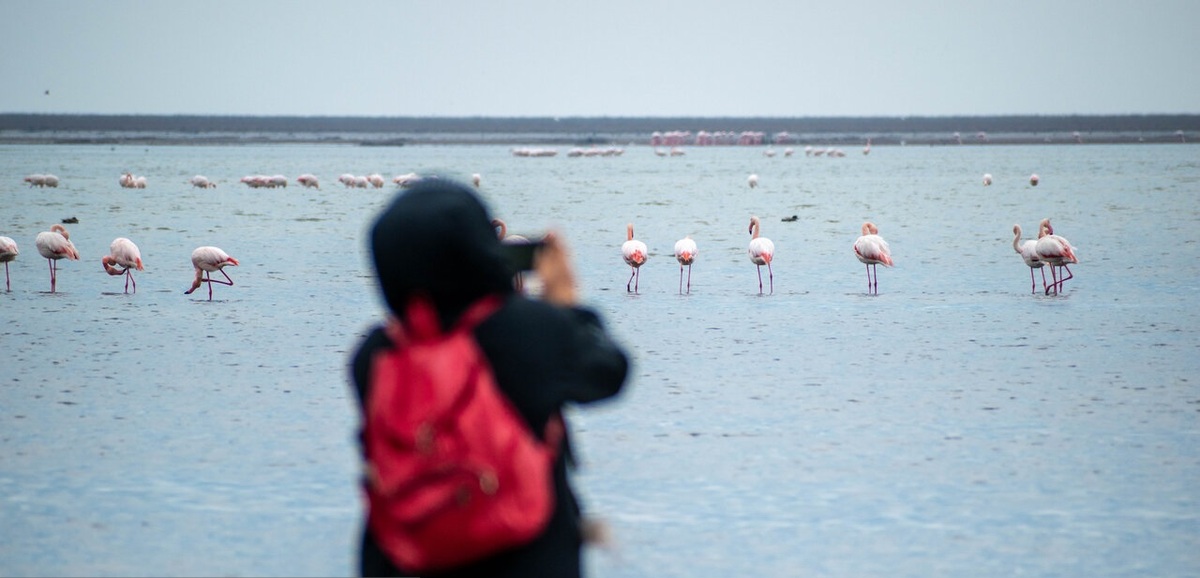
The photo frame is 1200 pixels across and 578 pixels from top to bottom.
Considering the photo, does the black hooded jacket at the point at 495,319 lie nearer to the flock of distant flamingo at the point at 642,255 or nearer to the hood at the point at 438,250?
the hood at the point at 438,250

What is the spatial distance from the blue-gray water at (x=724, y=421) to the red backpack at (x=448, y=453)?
5.19 feet

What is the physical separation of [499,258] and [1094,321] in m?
11.0

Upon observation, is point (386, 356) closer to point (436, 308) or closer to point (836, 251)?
point (436, 308)

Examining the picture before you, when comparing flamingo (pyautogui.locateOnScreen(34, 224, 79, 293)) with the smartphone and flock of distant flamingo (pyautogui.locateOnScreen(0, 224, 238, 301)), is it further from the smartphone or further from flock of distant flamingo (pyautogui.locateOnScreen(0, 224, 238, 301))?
the smartphone

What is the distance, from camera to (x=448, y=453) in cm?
283

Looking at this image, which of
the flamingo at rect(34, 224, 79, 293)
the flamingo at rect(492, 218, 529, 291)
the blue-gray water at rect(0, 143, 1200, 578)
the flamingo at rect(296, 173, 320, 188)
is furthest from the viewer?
the flamingo at rect(296, 173, 320, 188)

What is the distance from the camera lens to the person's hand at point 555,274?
311 cm

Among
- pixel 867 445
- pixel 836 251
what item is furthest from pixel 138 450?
pixel 836 251

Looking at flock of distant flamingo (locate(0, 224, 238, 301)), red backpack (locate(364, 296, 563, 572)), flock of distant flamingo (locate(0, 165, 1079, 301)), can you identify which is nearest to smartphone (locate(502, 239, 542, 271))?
red backpack (locate(364, 296, 563, 572))

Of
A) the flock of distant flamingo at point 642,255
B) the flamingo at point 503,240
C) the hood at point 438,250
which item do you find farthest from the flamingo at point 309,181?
the hood at point 438,250

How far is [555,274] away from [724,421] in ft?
17.7

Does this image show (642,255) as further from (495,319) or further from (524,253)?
(495,319)

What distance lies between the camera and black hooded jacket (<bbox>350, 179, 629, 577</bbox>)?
9.52 feet

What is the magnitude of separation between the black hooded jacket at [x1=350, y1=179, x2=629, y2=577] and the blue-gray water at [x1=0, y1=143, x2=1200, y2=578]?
1.43 m
